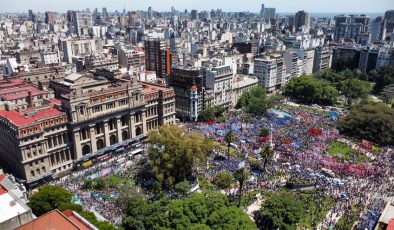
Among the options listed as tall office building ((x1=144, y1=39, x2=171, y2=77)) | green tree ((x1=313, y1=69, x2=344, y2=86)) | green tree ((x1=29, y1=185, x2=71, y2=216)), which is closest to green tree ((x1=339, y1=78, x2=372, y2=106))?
green tree ((x1=313, y1=69, x2=344, y2=86))

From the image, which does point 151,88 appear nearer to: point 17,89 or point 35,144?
point 35,144

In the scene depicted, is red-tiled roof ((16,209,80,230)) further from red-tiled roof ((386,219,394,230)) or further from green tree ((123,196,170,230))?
red-tiled roof ((386,219,394,230))

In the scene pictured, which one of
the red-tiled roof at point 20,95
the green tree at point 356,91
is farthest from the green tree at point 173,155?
the green tree at point 356,91

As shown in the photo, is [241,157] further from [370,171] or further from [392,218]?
[392,218]

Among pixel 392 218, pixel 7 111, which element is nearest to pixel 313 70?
pixel 392 218

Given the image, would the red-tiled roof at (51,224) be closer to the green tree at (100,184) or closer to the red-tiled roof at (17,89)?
the green tree at (100,184)

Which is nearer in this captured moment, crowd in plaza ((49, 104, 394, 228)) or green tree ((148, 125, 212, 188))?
crowd in plaza ((49, 104, 394, 228))

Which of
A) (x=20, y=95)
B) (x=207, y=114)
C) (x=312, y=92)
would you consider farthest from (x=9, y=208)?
(x=312, y=92)
